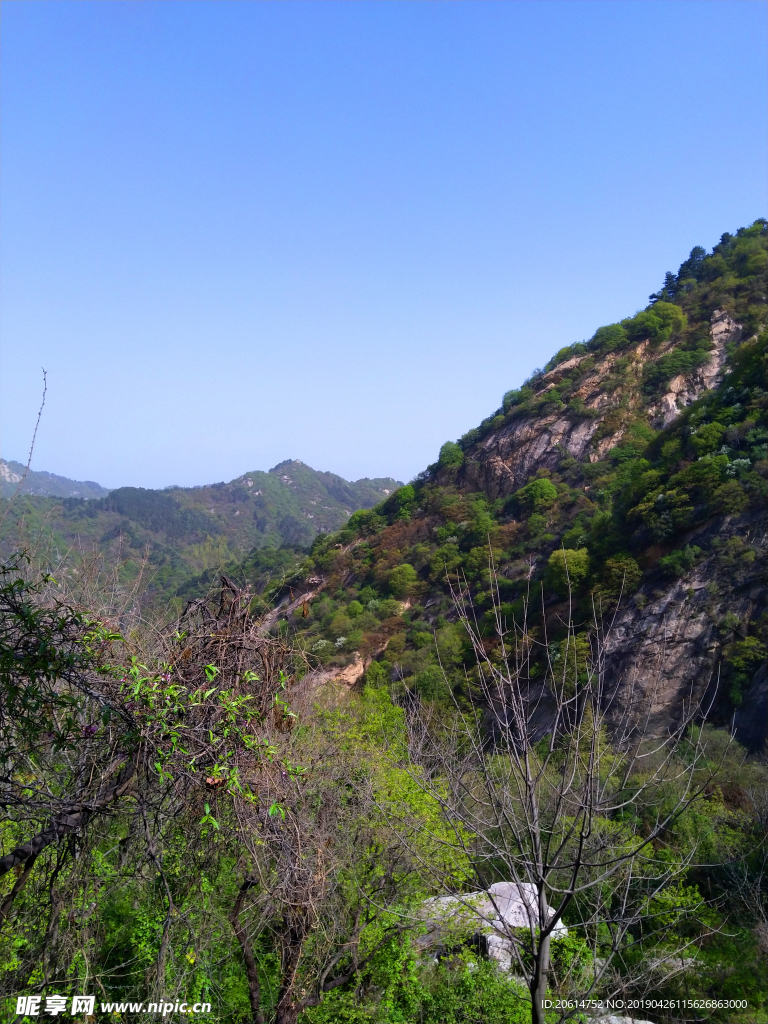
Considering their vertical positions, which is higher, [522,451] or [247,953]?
[522,451]

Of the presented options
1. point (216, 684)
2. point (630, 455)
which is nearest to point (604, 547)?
point (630, 455)

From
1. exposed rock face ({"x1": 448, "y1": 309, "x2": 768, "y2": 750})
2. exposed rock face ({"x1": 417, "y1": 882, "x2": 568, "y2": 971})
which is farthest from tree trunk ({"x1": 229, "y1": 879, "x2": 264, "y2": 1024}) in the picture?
exposed rock face ({"x1": 448, "y1": 309, "x2": 768, "y2": 750})

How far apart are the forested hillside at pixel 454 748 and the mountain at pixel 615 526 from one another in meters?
0.18

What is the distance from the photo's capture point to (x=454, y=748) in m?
9.48

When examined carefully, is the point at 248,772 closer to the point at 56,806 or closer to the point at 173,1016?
the point at 56,806

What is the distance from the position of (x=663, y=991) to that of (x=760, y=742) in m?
9.94

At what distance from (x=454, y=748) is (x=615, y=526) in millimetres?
23096

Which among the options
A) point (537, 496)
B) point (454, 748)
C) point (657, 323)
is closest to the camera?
point (454, 748)

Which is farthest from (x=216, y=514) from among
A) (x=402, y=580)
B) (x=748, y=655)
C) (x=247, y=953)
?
(x=247, y=953)

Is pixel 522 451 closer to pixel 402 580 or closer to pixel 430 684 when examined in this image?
pixel 402 580

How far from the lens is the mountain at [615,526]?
79.7ft

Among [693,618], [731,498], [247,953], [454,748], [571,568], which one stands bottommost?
[247,953]

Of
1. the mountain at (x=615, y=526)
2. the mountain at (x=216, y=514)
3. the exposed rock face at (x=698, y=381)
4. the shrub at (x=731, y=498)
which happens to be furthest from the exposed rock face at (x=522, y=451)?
the mountain at (x=216, y=514)

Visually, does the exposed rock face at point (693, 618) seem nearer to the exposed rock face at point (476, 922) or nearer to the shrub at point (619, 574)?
the shrub at point (619, 574)
